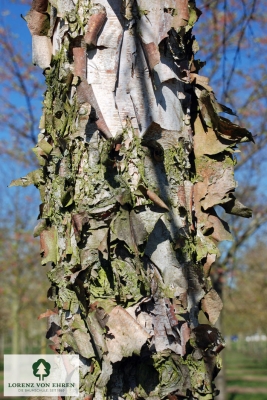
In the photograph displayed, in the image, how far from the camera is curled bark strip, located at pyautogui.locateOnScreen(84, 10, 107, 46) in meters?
1.06

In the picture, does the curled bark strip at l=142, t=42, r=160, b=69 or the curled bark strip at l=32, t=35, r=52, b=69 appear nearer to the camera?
the curled bark strip at l=142, t=42, r=160, b=69

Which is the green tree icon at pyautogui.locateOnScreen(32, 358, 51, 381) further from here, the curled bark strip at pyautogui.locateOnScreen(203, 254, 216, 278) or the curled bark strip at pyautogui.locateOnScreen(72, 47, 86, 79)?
the curled bark strip at pyautogui.locateOnScreen(72, 47, 86, 79)

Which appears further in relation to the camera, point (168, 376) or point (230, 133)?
point (230, 133)

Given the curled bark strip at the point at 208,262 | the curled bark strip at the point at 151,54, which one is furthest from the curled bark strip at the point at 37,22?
the curled bark strip at the point at 208,262

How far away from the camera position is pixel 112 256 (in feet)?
3.29

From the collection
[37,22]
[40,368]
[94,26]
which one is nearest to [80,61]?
[94,26]

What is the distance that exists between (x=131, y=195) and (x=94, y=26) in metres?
0.44

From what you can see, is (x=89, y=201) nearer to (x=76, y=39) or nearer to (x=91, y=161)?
(x=91, y=161)

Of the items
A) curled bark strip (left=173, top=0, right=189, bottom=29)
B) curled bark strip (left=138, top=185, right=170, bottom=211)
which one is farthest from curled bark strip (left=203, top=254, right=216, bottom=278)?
curled bark strip (left=173, top=0, right=189, bottom=29)

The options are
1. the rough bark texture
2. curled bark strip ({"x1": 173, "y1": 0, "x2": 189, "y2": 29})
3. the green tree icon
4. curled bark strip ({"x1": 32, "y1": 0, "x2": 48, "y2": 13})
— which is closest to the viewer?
the rough bark texture

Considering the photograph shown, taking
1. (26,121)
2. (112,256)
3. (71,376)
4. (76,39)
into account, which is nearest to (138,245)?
(112,256)

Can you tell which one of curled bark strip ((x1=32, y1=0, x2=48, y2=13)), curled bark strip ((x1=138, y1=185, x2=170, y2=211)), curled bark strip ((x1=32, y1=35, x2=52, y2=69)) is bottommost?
curled bark strip ((x1=138, y1=185, x2=170, y2=211))

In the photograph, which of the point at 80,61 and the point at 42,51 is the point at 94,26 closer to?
the point at 80,61

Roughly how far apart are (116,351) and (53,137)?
566 millimetres
